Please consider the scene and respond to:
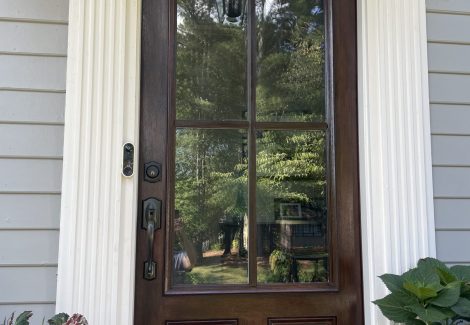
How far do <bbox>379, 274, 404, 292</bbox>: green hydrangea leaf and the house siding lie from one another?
1.04ft

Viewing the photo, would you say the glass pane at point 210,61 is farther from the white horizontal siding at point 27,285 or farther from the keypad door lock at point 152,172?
the white horizontal siding at point 27,285

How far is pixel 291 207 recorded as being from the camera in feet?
5.11

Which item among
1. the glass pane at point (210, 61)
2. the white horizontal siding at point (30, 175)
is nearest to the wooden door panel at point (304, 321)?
the glass pane at point (210, 61)

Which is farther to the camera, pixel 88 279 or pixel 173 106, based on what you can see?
pixel 173 106

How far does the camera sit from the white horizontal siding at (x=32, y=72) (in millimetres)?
1386

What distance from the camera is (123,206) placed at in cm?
138

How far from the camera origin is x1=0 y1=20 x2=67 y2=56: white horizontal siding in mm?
1395

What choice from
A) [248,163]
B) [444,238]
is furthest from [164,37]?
[444,238]

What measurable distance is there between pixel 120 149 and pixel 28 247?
17.7 inches

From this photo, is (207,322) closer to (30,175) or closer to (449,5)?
(30,175)

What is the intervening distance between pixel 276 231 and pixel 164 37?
855 mm

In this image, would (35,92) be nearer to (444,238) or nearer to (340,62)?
(340,62)

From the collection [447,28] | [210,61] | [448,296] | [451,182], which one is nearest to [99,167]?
[210,61]

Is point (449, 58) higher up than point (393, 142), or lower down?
higher up
